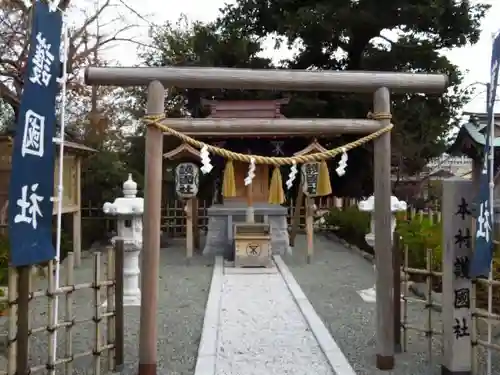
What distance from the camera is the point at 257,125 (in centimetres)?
507

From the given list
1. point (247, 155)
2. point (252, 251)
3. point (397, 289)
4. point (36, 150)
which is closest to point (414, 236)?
point (252, 251)

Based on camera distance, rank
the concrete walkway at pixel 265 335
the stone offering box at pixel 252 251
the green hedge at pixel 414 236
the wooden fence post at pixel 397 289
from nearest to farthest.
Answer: the concrete walkway at pixel 265 335 → the wooden fence post at pixel 397 289 → the green hedge at pixel 414 236 → the stone offering box at pixel 252 251

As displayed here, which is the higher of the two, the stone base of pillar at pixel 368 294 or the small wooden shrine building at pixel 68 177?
the small wooden shrine building at pixel 68 177

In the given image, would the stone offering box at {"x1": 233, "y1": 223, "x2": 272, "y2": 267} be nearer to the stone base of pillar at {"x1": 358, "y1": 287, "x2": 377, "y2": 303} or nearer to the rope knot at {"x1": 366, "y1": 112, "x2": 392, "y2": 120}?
the stone base of pillar at {"x1": 358, "y1": 287, "x2": 377, "y2": 303}

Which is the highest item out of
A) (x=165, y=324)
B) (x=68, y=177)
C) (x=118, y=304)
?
(x=68, y=177)

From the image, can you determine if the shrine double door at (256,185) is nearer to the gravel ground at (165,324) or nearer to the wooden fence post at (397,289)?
the gravel ground at (165,324)

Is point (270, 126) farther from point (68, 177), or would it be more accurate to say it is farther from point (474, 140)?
point (68, 177)

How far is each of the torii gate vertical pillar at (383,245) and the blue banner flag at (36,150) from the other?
298 centimetres

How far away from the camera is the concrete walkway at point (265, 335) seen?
16.4 ft

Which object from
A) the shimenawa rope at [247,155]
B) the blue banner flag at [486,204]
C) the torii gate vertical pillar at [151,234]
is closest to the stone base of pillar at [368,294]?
the shimenawa rope at [247,155]

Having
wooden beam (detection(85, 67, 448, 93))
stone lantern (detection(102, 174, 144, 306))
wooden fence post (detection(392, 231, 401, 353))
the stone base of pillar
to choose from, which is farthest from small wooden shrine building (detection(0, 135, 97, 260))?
wooden fence post (detection(392, 231, 401, 353))

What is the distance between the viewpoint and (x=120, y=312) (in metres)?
4.93

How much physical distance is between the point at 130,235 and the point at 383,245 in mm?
4751

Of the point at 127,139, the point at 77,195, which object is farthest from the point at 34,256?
the point at 127,139
